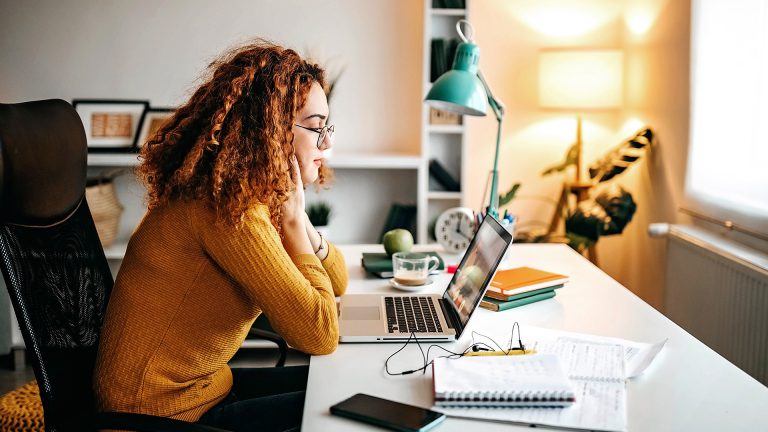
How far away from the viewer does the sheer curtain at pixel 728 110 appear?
272cm

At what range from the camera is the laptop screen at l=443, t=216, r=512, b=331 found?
5.08 ft

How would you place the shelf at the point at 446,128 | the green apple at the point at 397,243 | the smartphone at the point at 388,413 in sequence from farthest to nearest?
the shelf at the point at 446,128 < the green apple at the point at 397,243 < the smartphone at the point at 388,413

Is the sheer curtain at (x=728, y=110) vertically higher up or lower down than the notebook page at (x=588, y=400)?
higher up

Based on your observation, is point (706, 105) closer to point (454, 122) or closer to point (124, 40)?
point (454, 122)

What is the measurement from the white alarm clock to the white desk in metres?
0.39

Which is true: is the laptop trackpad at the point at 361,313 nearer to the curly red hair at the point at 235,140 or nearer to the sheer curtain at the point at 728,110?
the curly red hair at the point at 235,140

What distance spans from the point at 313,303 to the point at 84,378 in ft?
1.50

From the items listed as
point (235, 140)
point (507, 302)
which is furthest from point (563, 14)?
point (235, 140)

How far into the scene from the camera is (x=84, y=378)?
4.77 ft

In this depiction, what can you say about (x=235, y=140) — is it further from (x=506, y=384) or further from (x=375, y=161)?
(x=375, y=161)

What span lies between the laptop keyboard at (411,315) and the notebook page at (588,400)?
0.27 m

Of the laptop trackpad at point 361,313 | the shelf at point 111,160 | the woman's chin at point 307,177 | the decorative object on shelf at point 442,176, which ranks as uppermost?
the woman's chin at point 307,177

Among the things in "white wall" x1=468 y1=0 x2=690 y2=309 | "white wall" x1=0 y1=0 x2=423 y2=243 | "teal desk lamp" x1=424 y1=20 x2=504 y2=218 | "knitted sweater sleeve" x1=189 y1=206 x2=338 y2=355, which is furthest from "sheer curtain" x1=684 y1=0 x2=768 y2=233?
"knitted sweater sleeve" x1=189 y1=206 x2=338 y2=355

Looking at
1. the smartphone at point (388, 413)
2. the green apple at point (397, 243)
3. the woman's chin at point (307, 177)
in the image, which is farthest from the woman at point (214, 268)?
the green apple at point (397, 243)
